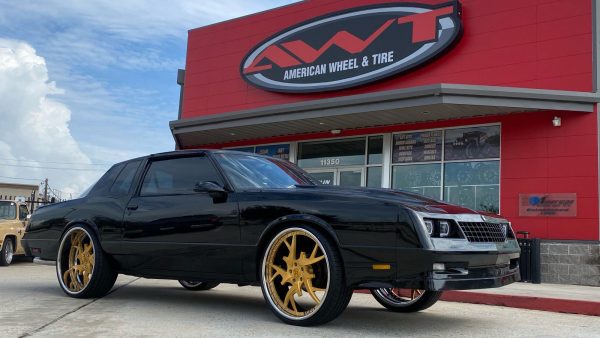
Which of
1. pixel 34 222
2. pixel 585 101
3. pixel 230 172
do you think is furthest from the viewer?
pixel 585 101

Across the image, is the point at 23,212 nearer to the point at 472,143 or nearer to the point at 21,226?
the point at 21,226

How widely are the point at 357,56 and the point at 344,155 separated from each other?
2643 millimetres

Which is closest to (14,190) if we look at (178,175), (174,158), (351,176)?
(351,176)

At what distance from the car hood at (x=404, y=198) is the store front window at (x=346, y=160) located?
1032cm

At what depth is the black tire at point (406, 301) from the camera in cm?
553

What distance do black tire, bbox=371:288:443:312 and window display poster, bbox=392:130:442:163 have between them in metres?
8.52

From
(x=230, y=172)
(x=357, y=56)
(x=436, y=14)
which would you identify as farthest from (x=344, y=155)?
(x=230, y=172)

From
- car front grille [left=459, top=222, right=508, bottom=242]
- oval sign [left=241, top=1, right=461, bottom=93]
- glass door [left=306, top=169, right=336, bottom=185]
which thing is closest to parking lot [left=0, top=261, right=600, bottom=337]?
car front grille [left=459, top=222, right=508, bottom=242]

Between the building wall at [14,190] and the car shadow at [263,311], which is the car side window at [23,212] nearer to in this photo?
the car shadow at [263,311]

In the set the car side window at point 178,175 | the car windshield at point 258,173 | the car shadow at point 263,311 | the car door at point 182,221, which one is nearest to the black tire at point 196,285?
the car shadow at point 263,311

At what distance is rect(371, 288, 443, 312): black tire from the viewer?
553cm

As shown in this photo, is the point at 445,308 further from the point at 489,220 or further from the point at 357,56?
the point at 357,56

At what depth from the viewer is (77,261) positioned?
639 centimetres

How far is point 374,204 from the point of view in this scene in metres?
4.39
